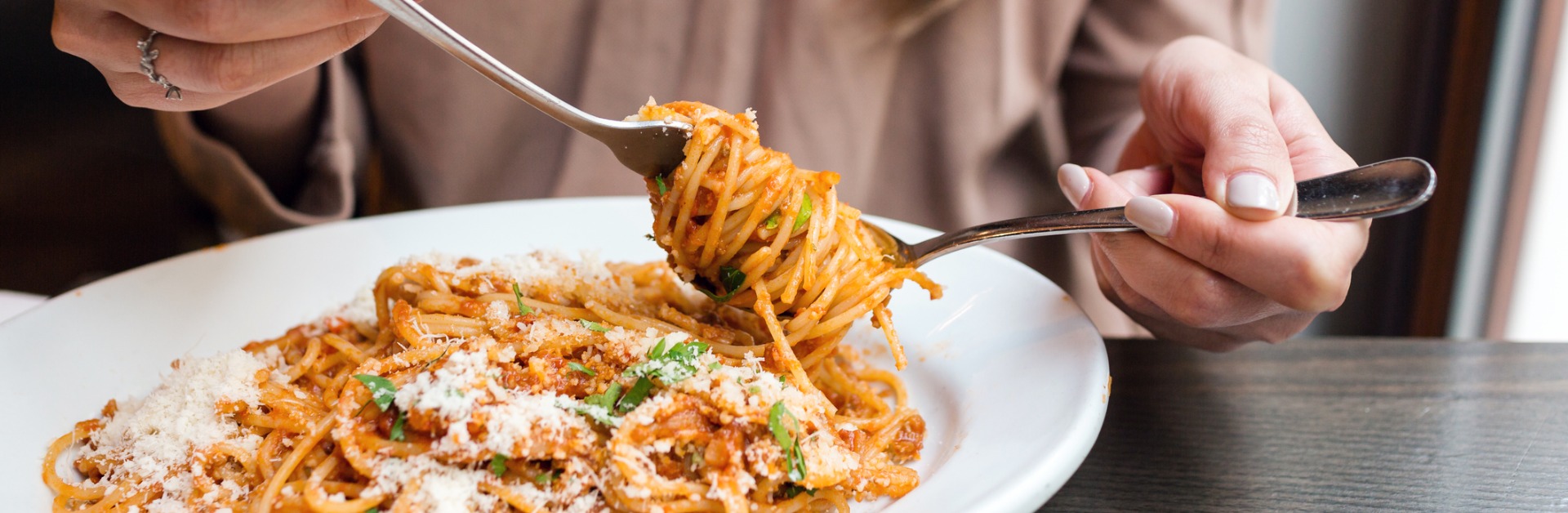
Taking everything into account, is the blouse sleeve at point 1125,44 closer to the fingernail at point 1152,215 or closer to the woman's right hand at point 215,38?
the fingernail at point 1152,215

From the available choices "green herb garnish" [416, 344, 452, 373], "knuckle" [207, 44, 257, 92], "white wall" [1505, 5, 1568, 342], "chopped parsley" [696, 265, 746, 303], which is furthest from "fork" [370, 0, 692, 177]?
"white wall" [1505, 5, 1568, 342]

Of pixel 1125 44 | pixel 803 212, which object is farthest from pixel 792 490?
pixel 1125 44

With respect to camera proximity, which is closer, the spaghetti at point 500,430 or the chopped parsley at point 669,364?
the spaghetti at point 500,430

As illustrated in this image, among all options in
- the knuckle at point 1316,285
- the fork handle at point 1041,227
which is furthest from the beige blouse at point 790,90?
the knuckle at point 1316,285

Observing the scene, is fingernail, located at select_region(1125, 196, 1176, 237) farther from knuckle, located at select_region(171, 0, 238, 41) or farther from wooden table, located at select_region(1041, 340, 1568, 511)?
knuckle, located at select_region(171, 0, 238, 41)

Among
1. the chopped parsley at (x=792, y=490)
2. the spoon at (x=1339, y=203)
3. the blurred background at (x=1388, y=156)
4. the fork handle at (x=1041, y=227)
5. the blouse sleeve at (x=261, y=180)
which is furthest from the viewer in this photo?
the blurred background at (x=1388, y=156)

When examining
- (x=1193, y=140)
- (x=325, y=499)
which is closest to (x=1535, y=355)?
(x=1193, y=140)

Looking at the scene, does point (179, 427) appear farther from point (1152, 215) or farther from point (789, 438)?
point (1152, 215)
